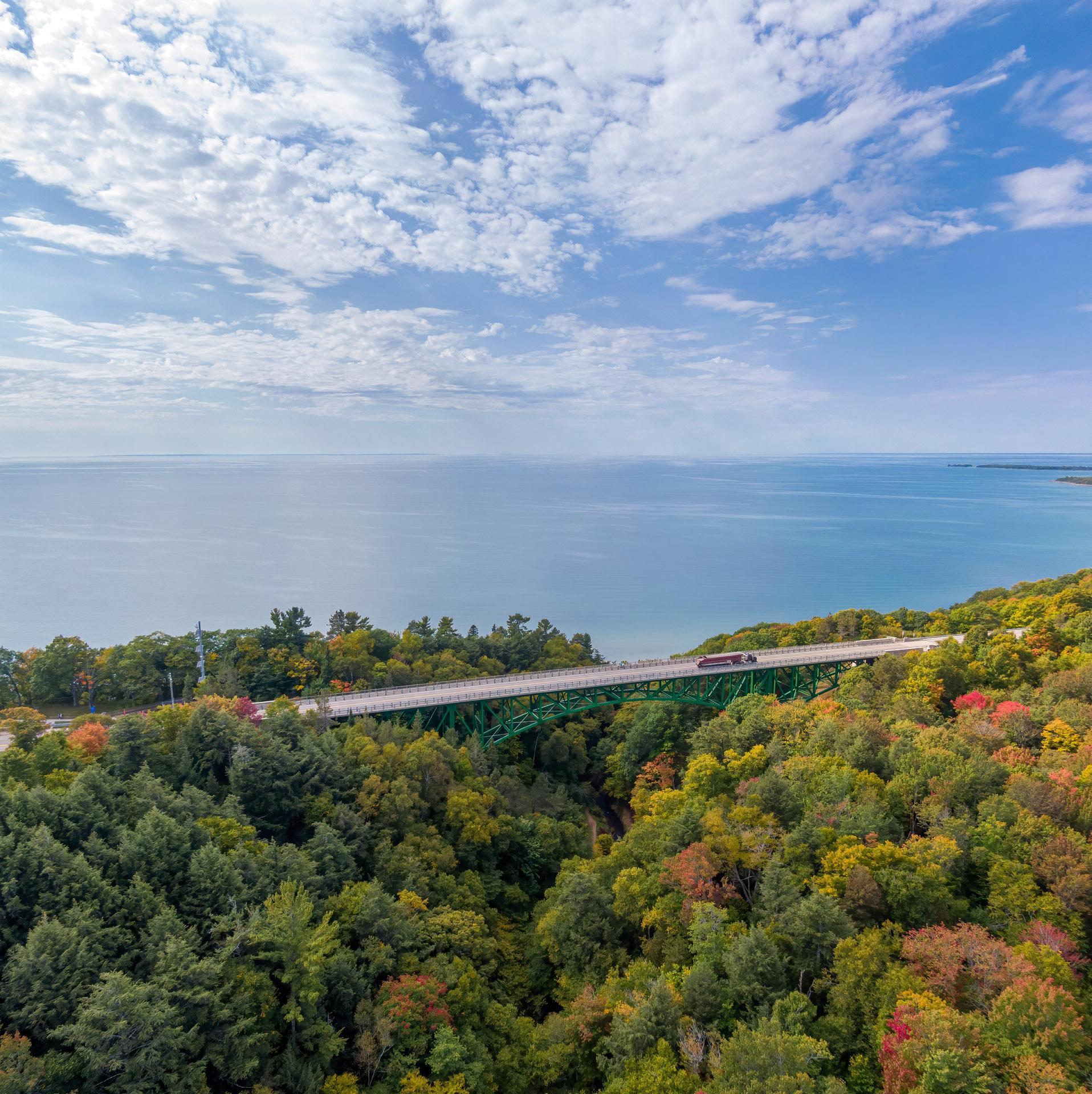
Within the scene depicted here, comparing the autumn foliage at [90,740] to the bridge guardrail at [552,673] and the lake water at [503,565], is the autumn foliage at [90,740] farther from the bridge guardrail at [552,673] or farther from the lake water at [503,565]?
the lake water at [503,565]

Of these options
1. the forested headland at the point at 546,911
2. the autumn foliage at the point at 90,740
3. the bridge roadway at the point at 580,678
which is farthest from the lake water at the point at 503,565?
the autumn foliage at the point at 90,740

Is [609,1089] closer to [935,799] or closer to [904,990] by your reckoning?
[904,990]

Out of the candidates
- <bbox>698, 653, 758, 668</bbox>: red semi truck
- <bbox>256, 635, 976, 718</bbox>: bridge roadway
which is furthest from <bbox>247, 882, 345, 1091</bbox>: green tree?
<bbox>698, 653, 758, 668</bbox>: red semi truck

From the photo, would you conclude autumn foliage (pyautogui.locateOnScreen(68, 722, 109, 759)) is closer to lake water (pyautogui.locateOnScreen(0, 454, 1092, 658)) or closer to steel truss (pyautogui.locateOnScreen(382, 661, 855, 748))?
steel truss (pyautogui.locateOnScreen(382, 661, 855, 748))

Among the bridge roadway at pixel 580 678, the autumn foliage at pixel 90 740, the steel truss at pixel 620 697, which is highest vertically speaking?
the autumn foliage at pixel 90 740

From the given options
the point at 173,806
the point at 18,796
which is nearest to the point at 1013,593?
the point at 173,806

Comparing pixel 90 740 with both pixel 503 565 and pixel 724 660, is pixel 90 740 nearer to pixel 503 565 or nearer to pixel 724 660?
pixel 724 660
